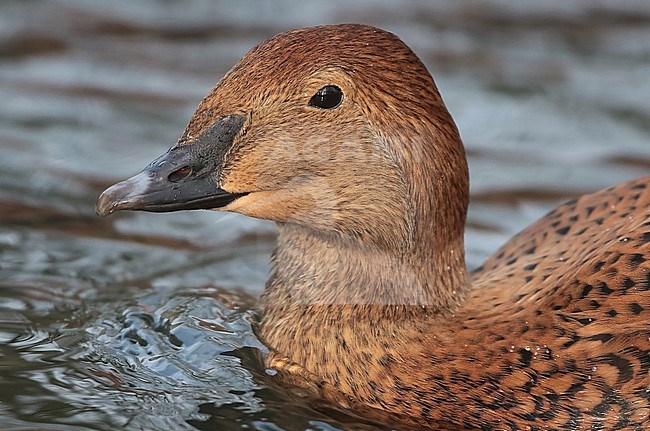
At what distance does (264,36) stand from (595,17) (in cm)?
289

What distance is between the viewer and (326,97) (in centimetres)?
536

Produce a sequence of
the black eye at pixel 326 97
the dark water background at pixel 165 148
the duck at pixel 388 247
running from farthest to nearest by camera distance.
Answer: the dark water background at pixel 165 148, the black eye at pixel 326 97, the duck at pixel 388 247

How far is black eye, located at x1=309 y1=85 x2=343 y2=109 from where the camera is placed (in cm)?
534

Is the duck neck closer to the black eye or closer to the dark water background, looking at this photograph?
the dark water background

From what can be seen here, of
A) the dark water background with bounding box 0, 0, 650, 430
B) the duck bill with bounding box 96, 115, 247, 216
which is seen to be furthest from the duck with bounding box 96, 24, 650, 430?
the dark water background with bounding box 0, 0, 650, 430

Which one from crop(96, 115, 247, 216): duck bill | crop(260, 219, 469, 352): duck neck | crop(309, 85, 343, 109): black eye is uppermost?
crop(309, 85, 343, 109): black eye

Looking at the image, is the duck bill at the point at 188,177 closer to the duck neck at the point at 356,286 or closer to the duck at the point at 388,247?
the duck at the point at 388,247

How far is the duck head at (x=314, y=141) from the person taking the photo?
532 cm

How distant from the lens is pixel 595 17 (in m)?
11.4

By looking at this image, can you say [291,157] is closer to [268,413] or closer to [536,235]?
[268,413]

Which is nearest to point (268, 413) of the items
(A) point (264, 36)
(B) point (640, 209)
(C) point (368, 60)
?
(C) point (368, 60)

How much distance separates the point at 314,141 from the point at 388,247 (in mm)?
590

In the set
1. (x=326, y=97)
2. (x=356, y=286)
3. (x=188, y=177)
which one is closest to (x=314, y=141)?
(x=326, y=97)

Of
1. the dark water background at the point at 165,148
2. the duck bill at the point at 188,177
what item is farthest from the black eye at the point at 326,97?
the dark water background at the point at 165,148
